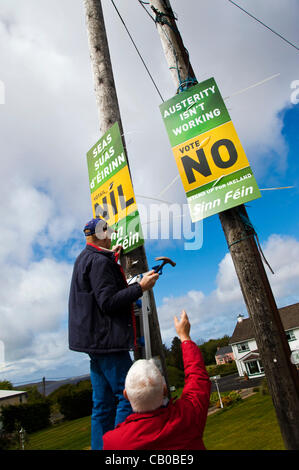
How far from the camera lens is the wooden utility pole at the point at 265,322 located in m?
2.34

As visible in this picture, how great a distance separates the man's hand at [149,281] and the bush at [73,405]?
1544 inches

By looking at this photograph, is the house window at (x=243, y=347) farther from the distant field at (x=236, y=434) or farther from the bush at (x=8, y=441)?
the bush at (x=8, y=441)

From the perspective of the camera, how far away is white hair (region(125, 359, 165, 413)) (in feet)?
4.77

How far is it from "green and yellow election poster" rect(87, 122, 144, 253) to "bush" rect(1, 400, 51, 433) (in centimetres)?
3343

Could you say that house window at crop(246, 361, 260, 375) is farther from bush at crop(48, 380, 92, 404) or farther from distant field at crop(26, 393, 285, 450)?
bush at crop(48, 380, 92, 404)

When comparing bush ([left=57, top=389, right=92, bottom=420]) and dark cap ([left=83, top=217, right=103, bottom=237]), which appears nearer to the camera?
dark cap ([left=83, top=217, right=103, bottom=237])

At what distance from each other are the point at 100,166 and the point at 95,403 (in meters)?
2.78

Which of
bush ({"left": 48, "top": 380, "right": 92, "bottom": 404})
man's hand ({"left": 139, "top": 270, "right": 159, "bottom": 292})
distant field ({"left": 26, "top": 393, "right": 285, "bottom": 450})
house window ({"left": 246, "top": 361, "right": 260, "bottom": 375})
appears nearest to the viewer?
man's hand ({"left": 139, "top": 270, "right": 159, "bottom": 292})

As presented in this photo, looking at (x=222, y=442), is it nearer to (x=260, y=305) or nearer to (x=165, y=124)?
(x=260, y=305)

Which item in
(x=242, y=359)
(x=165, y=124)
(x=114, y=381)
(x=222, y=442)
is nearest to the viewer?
(x=114, y=381)

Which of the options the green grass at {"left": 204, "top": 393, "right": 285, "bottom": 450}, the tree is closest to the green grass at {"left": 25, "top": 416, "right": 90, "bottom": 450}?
the green grass at {"left": 204, "top": 393, "right": 285, "bottom": 450}

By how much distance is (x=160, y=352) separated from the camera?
2.76m

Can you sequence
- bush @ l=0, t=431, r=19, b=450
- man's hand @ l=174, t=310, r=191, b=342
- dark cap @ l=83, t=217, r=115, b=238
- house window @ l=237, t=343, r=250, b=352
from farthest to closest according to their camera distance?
house window @ l=237, t=343, r=250, b=352
bush @ l=0, t=431, r=19, b=450
dark cap @ l=83, t=217, r=115, b=238
man's hand @ l=174, t=310, r=191, b=342
